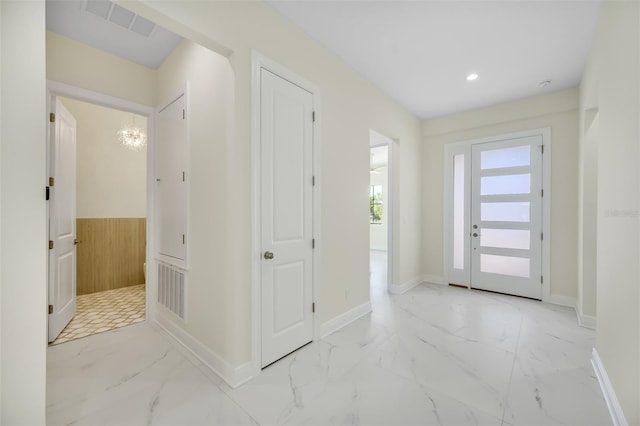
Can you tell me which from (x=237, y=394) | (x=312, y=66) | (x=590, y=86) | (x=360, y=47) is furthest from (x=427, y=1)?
(x=237, y=394)

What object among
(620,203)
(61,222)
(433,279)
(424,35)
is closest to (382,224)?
(433,279)

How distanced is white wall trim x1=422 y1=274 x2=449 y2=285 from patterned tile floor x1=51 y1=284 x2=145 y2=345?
440 cm

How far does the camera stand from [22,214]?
3.92 feet

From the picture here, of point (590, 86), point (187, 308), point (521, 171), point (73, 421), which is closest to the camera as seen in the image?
point (73, 421)

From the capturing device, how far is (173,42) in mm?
2639

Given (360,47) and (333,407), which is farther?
(360,47)

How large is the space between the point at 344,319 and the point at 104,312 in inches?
119

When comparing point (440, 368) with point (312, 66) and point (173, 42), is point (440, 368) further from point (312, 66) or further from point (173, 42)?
point (173, 42)

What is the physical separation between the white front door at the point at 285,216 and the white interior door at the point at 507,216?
323 centimetres

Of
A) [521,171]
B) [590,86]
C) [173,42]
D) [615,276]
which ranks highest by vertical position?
[173,42]

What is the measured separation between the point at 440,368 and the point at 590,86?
10.1 ft

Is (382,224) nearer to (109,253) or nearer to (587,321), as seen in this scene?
(587,321)

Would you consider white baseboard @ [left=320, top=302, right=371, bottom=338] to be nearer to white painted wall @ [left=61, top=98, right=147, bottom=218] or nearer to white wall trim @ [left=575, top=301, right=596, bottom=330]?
white wall trim @ [left=575, top=301, right=596, bottom=330]

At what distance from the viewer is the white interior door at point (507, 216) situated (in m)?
3.94
